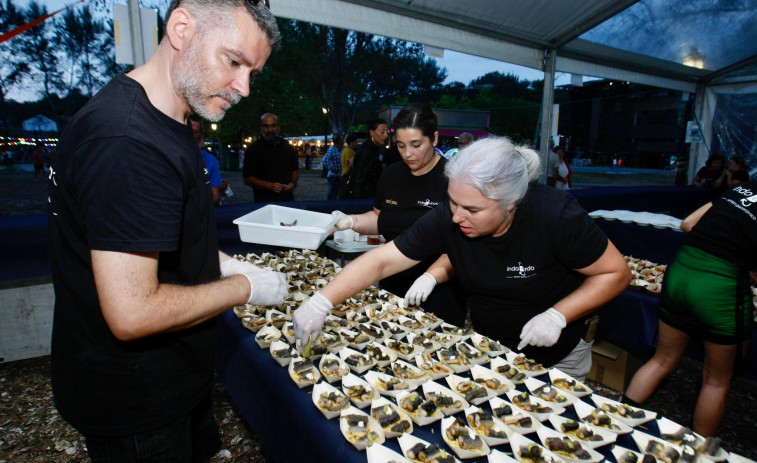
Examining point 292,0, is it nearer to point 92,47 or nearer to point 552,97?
point 552,97

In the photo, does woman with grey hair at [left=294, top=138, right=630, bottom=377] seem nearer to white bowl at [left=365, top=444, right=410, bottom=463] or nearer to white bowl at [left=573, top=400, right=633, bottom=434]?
white bowl at [left=573, top=400, right=633, bottom=434]

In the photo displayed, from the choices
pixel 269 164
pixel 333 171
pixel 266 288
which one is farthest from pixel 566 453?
pixel 333 171

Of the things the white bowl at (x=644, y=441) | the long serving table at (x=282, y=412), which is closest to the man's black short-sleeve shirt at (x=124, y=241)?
the long serving table at (x=282, y=412)

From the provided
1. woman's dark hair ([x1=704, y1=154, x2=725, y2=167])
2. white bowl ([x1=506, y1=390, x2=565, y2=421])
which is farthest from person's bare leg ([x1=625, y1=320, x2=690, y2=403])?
woman's dark hair ([x1=704, y1=154, x2=725, y2=167])

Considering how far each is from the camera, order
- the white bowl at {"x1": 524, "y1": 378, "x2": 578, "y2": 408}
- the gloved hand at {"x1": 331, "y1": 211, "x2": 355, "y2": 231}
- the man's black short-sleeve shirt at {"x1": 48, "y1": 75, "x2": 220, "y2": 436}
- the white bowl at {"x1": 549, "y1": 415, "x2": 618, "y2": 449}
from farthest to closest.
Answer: the gloved hand at {"x1": 331, "y1": 211, "x2": 355, "y2": 231} < the white bowl at {"x1": 524, "y1": 378, "x2": 578, "y2": 408} < the white bowl at {"x1": 549, "y1": 415, "x2": 618, "y2": 449} < the man's black short-sleeve shirt at {"x1": 48, "y1": 75, "x2": 220, "y2": 436}

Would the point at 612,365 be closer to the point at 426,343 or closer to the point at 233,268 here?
the point at 426,343

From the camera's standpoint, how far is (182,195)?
0.98 m

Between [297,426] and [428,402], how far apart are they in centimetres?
46

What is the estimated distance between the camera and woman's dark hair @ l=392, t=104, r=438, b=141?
8.53 feet

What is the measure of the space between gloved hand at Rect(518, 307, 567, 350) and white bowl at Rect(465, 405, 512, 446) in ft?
1.82

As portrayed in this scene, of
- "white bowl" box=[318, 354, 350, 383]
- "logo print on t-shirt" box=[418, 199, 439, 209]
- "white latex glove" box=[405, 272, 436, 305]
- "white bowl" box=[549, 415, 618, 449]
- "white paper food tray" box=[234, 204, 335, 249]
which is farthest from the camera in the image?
"logo print on t-shirt" box=[418, 199, 439, 209]

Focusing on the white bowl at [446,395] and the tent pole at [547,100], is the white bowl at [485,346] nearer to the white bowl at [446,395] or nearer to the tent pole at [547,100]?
the white bowl at [446,395]

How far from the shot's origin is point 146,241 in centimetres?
88

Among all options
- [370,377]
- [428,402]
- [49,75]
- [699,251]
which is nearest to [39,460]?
[370,377]
